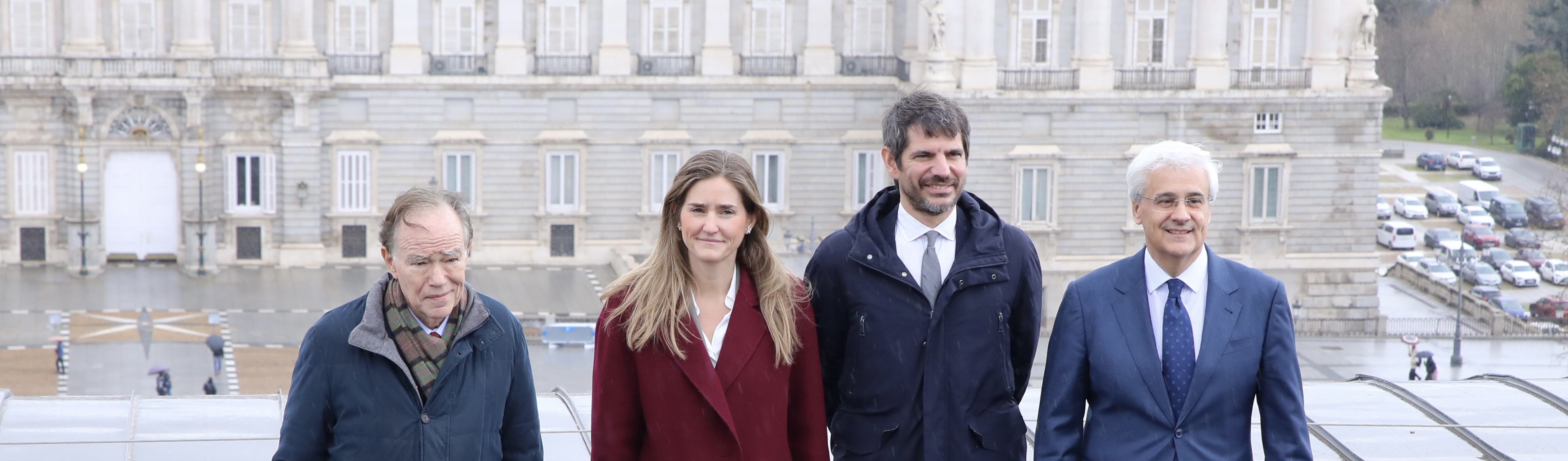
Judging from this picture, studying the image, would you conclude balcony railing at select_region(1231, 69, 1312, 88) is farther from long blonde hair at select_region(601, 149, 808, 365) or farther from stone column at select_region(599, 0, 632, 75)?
long blonde hair at select_region(601, 149, 808, 365)

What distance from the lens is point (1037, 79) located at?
187ft

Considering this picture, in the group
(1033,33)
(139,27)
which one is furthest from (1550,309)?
(139,27)

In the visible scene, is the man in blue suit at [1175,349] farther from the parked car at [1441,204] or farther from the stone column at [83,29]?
the parked car at [1441,204]

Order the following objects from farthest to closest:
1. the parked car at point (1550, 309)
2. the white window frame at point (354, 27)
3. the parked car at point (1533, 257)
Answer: the parked car at point (1533, 257), the parked car at point (1550, 309), the white window frame at point (354, 27)

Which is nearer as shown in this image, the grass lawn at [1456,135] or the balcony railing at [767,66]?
the balcony railing at [767,66]

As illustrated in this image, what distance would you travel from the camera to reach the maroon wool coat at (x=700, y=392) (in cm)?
1162

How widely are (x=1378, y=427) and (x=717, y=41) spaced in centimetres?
4550

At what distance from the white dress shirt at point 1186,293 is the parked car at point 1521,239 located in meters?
65.9

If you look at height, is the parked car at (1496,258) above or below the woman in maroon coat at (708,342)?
below

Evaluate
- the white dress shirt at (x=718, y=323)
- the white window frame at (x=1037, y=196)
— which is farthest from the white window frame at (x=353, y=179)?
the white dress shirt at (x=718, y=323)

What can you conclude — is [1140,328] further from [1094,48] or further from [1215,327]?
[1094,48]

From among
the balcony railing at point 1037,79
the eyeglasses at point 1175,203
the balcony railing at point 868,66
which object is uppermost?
the balcony railing at point 868,66

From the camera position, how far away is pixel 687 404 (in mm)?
11695

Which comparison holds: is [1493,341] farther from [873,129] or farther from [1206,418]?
[1206,418]
